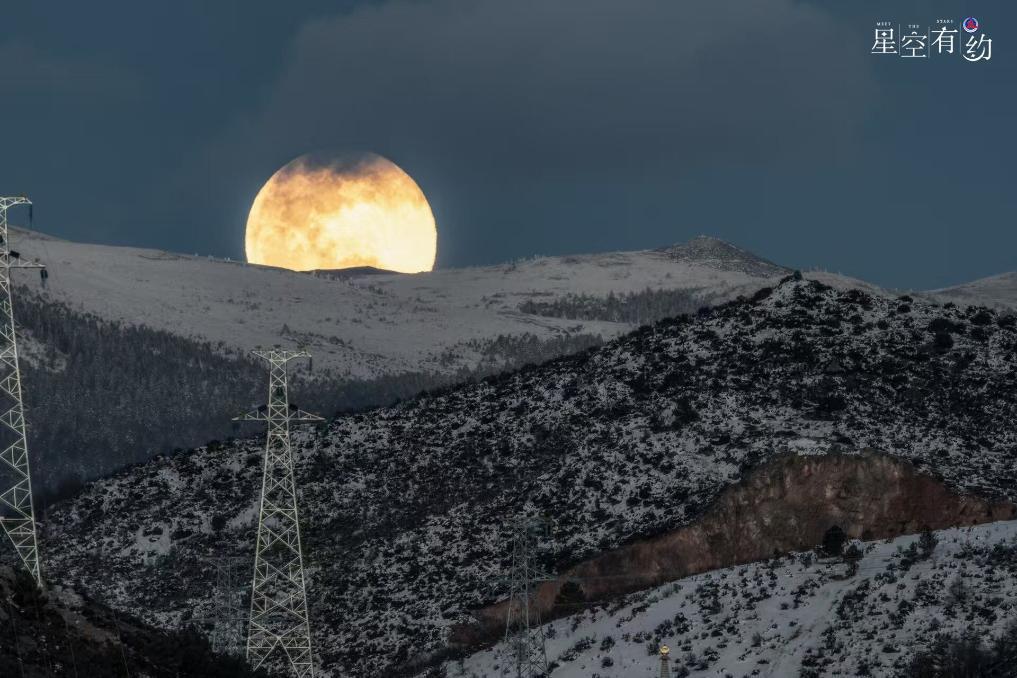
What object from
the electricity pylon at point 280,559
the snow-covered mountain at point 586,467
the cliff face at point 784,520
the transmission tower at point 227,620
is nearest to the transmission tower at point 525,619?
the cliff face at point 784,520

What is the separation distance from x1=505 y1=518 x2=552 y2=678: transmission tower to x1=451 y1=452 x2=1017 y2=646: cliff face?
248cm

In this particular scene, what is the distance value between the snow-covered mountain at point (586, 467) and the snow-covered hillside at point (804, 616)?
7.23 m

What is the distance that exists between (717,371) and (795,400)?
8.43 metres

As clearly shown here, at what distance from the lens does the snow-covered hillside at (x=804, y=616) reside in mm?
75875

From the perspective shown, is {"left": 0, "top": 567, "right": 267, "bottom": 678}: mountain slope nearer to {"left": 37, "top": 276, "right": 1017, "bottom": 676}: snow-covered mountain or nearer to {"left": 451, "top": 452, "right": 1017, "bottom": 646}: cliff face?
{"left": 37, "top": 276, "right": 1017, "bottom": 676}: snow-covered mountain

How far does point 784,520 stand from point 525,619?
2798cm

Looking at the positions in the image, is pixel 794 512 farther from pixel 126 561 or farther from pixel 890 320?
pixel 126 561

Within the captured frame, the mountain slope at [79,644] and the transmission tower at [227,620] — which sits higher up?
the mountain slope at [79,644]

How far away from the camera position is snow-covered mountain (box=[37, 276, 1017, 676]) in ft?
326

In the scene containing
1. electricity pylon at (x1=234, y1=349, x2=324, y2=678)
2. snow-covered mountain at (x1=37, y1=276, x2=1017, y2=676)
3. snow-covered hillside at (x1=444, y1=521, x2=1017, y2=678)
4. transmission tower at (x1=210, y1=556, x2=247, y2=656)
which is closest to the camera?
electricity pylon at (x1=234, y1=349, x2=324, y2=678)

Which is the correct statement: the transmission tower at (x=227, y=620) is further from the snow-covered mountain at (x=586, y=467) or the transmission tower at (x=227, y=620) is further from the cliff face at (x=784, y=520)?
the cliff face at (x=784, y=520)

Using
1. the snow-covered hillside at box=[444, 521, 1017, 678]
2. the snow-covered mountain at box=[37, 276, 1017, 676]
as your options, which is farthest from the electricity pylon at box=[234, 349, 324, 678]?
the snow-covered hillside at box=[444, 521, 1017, 678]

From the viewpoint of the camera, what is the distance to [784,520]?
9881 cm

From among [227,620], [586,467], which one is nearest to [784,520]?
[586,467]
